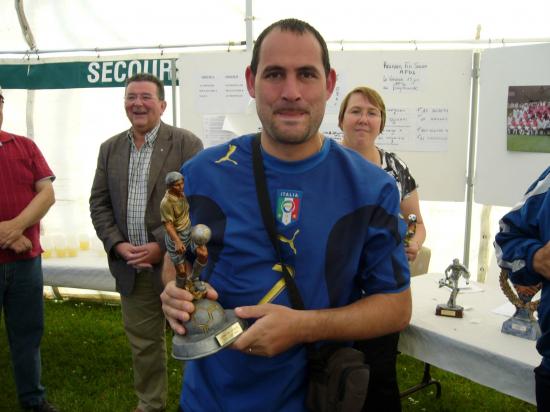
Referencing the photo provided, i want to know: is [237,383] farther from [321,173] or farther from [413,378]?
[413,378]

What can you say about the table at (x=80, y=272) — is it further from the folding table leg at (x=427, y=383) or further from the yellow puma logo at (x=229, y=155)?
the yellow puma logo at (x=229, y=155)

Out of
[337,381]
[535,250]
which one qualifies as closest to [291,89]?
[337,381]

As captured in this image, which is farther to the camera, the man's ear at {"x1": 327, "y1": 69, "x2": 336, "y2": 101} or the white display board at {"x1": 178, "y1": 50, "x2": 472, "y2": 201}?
the white display board at {"x1": 178, "y1": 50, "x2": 472, "y2": 201}

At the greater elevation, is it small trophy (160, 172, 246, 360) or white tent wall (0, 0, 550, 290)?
white tent wall (0, 0, 550, 290)

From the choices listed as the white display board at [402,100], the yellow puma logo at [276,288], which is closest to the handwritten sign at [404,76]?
the white display board at [402,100]

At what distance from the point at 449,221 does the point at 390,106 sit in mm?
1331

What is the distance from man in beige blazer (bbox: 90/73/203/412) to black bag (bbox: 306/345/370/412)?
1.94 meters

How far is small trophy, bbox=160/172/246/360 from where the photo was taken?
1.17 meters

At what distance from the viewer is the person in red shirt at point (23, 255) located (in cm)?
316

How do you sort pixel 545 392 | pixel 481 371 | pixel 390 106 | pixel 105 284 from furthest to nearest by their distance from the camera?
pixel 105 284
pixel 390 106
pixel 481 371
pixel 545 392

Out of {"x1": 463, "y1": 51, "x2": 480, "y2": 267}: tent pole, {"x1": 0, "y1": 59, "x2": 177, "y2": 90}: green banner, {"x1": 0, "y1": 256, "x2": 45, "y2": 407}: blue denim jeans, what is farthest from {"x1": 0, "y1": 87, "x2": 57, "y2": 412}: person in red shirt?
{"x1": 463, "y1": 51, "x2": 480, "y2": 267}: tent pole

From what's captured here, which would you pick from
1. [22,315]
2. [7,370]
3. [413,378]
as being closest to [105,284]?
[7,370]

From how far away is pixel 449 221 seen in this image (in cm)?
499

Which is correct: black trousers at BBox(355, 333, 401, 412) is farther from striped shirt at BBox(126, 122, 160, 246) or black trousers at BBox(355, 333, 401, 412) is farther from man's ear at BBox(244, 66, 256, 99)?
striped shirt at BBox(126, 122, 160, 246)
